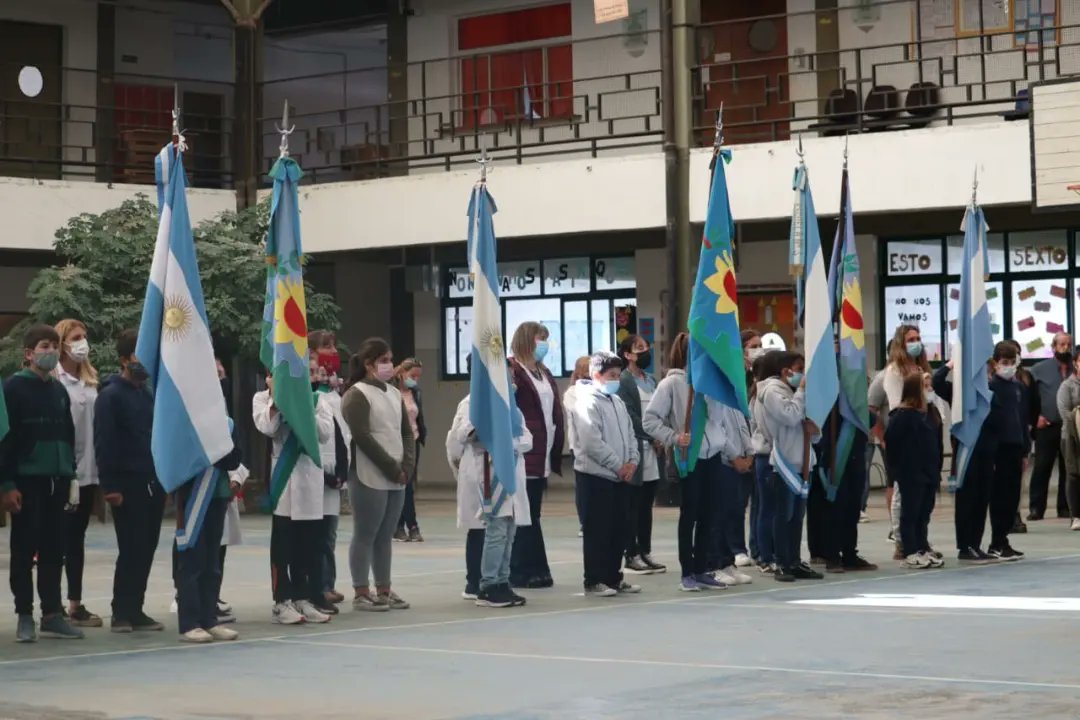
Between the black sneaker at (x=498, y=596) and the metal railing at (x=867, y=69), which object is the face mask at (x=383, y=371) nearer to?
the black sneaker at (x=498, y=596)

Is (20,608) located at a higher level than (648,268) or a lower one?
lower

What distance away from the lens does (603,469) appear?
1304cm

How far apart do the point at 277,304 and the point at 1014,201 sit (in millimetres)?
11985

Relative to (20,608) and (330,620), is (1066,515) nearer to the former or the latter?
(330,620)

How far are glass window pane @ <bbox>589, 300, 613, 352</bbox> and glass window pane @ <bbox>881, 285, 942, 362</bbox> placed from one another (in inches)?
168

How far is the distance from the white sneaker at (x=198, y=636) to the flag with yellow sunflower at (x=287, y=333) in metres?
1.08

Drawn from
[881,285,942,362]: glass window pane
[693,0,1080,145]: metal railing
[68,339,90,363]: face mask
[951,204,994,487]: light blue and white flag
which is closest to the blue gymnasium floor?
[951,204,994,487]: light blue and white flag

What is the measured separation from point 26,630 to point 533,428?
4.08m

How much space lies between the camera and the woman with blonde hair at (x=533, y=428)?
13.7 m

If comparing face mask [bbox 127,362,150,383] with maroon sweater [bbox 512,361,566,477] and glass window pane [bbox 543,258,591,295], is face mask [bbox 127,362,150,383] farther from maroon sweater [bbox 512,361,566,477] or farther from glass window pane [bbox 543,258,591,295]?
glass window pane [bbox 543,258,591,295]

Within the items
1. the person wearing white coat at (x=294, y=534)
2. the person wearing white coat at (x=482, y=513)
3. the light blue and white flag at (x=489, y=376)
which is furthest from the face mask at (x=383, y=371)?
the person wearing white coat at (x=294, y=534)

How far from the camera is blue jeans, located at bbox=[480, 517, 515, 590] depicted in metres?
12.5

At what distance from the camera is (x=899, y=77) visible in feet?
81.8

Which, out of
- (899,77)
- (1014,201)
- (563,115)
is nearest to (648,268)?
(563,115)
